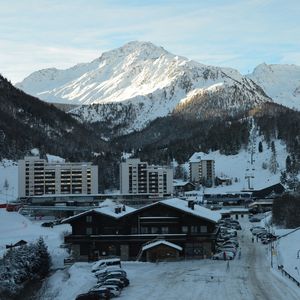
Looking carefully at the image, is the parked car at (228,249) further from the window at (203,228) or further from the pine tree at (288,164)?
the pine tree at (288,164)

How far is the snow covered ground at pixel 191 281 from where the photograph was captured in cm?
3534

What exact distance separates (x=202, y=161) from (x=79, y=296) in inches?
5877

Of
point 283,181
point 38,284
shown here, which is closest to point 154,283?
point 38,284

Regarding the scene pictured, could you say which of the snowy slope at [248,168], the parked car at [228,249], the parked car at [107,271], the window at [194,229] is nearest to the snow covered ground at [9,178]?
the snowy slope at [248,168]

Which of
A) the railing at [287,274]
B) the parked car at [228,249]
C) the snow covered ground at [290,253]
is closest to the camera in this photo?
the railing at [287,274]

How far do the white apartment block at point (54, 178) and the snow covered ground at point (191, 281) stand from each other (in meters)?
100

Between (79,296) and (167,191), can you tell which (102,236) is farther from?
(167,191)

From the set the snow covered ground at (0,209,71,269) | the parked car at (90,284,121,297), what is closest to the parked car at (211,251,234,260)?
the snow covered ground at (0,209,71,269)

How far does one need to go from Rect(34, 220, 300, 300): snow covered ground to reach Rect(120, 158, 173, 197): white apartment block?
98004mm

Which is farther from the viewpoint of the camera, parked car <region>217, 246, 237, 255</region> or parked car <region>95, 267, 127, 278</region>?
parked car <region>217, 246, 237, 255</region>

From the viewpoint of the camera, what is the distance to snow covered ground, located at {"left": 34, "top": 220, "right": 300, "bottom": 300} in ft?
116

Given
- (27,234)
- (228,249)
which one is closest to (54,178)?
(27,234)

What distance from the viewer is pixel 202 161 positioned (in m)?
182

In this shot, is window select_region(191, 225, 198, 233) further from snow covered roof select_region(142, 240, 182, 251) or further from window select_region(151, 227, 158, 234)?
window select_region(151, 227, 158, 234)
